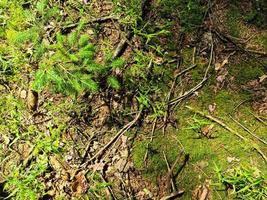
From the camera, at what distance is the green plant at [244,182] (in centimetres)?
306

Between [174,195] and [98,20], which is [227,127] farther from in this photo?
[98,20]

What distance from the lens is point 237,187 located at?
3.12m

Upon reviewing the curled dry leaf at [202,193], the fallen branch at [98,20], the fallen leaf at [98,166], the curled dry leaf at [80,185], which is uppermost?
the fallen branch at [98,20]

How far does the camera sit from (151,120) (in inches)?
132

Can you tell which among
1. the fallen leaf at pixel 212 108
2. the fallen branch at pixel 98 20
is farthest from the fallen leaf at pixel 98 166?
the fallen branch at pixel 98 20

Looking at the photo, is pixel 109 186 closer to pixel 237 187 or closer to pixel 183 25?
pixel 237 187

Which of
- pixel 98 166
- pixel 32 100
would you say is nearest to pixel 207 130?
pixel 98 166

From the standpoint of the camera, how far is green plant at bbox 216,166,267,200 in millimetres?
3062

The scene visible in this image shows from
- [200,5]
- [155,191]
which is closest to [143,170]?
[155,191]

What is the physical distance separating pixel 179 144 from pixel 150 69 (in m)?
0.76

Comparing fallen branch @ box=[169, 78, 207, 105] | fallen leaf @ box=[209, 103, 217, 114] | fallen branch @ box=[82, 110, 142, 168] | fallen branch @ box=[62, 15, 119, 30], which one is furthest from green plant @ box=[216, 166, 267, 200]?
fallen branch @ box=[62, 15, 119, 30]

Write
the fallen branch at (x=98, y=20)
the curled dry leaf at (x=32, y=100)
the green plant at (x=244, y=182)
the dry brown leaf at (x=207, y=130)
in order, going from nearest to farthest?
the green plant at (x=244, y=182) < the dry brown leaf at (x=207, y=130) < the curled dry leaf at (x=32, y=100) < the fallen branch at (x=98, y=20)

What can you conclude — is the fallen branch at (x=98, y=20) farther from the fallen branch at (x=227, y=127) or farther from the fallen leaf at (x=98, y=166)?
the fallen leaf at (x=98, y=166)

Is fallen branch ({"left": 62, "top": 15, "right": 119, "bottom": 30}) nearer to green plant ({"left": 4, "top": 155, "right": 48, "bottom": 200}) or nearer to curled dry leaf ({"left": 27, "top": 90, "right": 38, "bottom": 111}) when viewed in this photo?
curled dry leaf ({"left": 27, "top": 90, "right": 38, "bottom": 111})
